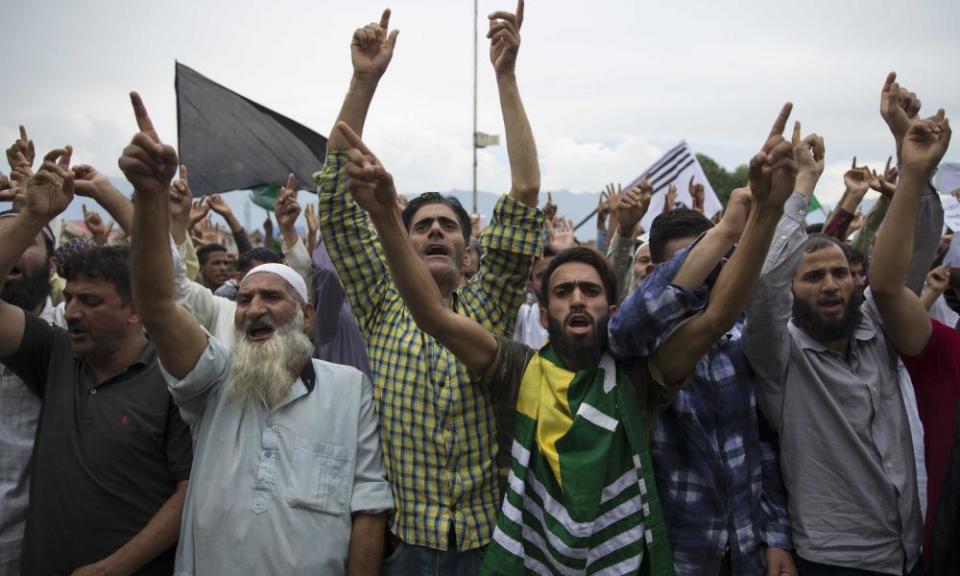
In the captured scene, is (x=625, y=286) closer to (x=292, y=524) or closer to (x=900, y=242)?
(x=900, y=242)

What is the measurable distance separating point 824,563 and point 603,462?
3.66 feet

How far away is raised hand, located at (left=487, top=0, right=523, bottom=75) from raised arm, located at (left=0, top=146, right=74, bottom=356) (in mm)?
1702

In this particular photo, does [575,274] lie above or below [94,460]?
above

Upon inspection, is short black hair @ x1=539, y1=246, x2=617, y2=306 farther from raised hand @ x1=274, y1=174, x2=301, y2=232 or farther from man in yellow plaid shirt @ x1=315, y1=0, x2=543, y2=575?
raised hand @ x1=274, y1=174, x2=301, y2=232

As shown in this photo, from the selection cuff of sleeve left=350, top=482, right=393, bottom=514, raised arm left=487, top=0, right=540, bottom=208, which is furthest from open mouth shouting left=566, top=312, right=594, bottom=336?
cuff of sleeve left=350, top=482, right=393, bottom=514

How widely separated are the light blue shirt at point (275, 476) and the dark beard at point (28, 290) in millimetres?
1139

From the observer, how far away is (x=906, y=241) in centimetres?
287

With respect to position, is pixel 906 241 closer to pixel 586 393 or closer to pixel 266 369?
pixel 586 393

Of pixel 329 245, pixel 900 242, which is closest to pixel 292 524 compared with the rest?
pixel 329 245

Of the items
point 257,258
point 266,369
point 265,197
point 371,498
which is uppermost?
point 265,197

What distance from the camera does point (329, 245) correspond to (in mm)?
2975

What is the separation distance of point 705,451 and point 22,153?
355 centimetres

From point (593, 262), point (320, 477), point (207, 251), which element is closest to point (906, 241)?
point (593, 262)

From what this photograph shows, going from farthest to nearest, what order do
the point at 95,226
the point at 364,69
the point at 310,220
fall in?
the point at 310,220
the point at 95,226
the point at 364,69
